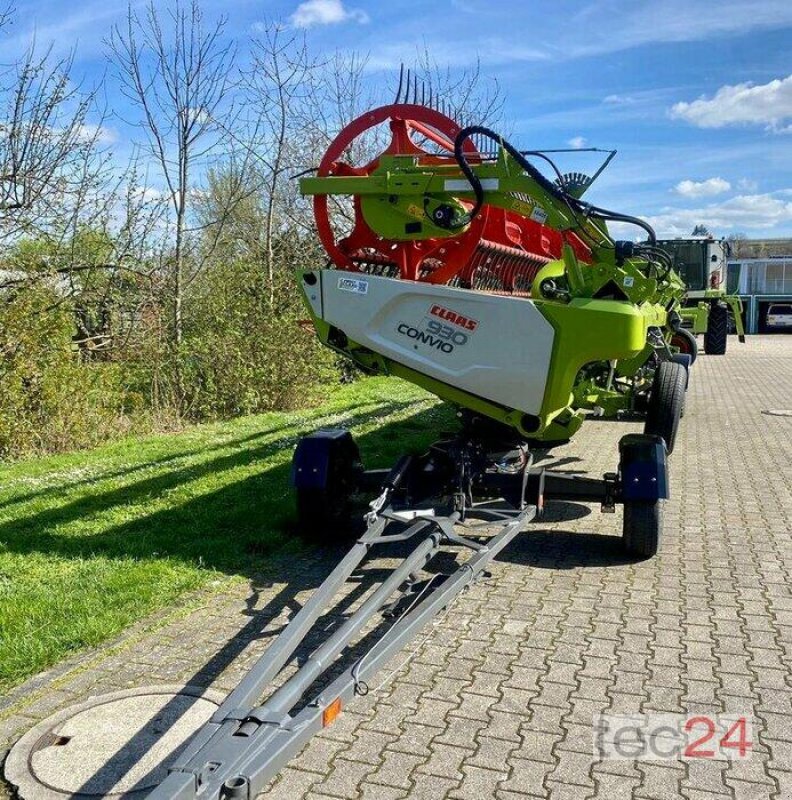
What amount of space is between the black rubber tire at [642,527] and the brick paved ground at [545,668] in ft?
0.40

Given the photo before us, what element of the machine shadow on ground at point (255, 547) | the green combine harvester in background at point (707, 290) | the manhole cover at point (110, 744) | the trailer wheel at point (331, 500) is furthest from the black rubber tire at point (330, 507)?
the green combine harvester in background at point (707, 290)

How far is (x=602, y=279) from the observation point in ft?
17.8

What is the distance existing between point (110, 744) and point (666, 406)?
276 inches

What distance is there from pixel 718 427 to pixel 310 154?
33.5 ft

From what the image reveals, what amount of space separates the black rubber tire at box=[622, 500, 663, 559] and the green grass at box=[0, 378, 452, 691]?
2.29 m

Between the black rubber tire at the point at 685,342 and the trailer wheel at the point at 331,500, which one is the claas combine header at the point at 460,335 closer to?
the trailer wheel at the point at 331,500

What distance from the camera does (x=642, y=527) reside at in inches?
213

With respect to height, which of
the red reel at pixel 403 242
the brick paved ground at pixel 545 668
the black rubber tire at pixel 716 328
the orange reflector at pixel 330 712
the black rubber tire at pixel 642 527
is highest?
the red reel at pixel 403 242

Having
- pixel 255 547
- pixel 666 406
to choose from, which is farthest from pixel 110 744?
pixel 666 406

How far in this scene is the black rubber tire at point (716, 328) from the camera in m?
20.7

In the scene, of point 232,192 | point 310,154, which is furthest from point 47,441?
point 310,154

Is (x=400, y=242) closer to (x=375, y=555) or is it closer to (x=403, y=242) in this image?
(x=403, y=242)

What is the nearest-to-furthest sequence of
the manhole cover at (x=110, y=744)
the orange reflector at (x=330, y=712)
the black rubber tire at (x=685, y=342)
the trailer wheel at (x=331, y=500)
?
the orange reflector at (x=330, y=712), the manhole cover at (x=110, y=744), the trailer wheel at (x=331, y=500), the black rubber tire at (x=685, y=342)

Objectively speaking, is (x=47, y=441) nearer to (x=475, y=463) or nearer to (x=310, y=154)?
(x=475, y=463)
